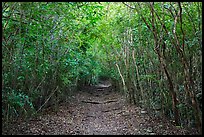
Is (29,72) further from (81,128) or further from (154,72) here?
(154,72)

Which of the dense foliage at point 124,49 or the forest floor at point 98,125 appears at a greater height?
the dense foliage at point 124,49

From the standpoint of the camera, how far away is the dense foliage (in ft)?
17.5

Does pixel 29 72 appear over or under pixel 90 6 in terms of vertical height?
under

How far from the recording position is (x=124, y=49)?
10.5 m

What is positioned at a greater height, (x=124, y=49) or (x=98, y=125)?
(x=124, y=49)

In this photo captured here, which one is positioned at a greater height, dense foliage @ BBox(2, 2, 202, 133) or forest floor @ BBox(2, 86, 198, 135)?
dense foliage @ BBox(2, 2, 202, 133)

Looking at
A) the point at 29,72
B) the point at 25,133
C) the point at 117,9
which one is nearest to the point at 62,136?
the point at 25,133

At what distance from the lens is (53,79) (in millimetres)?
8594

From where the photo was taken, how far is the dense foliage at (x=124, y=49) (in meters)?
5.32

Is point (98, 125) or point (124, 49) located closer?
point (98, 125)

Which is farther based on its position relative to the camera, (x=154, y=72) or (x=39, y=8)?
(x=154, y=72)

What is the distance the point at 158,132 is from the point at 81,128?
Result: 230 centimetres

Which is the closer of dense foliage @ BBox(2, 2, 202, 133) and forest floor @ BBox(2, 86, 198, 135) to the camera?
dense foliage @ BBox(2, 2, 202, 133)

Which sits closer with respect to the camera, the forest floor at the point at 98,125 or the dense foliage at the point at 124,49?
the dense foliage at the point at 124,49
